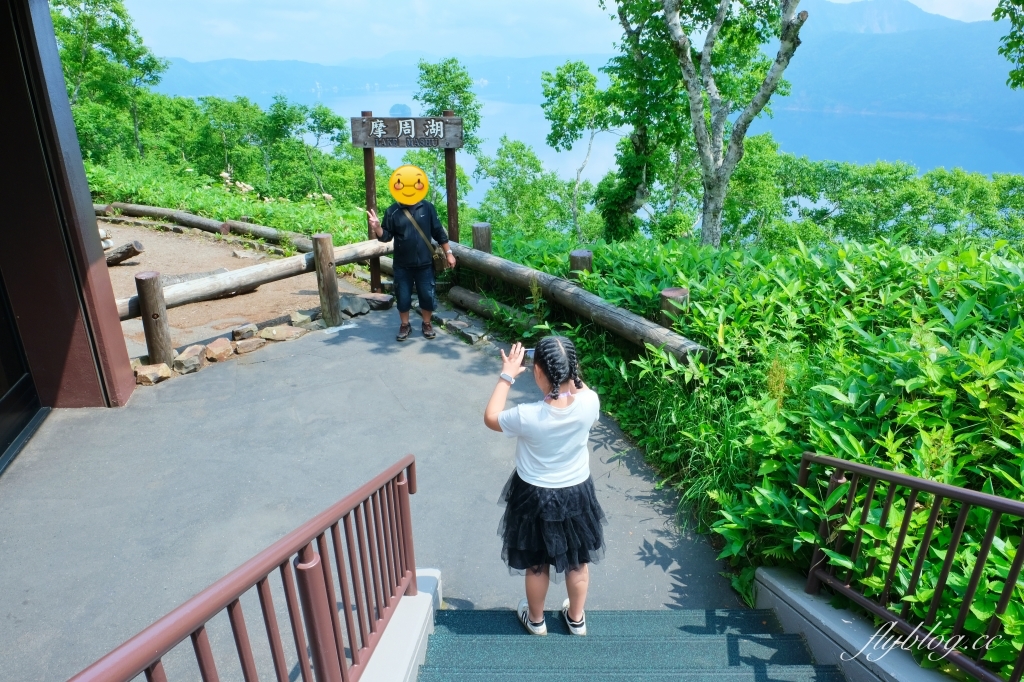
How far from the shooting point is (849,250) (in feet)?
20.6

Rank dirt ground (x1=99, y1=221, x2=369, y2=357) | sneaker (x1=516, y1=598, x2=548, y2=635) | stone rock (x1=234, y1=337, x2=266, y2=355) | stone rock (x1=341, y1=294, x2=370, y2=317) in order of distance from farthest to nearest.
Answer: stone rock (x1=341, y1=294, x2=370, y2=317)
dirt ground (x1=99, y1=221, x2=369, y2=357)
stone rock (x1=234, y1=337, x2=266, y2=355)
sneaker (x1=516, y1=598, x2=548, y2=635)

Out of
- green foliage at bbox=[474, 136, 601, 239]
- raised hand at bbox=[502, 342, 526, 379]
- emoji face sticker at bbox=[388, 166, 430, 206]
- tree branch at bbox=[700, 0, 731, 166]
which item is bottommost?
green foliage at bbox=[474, 136, 601, 239]

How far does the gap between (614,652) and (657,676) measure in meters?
0.29

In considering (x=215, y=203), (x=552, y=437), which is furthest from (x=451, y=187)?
(x=215, y=203)

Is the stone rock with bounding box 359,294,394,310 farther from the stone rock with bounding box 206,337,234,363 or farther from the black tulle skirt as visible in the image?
the black tulle skirt

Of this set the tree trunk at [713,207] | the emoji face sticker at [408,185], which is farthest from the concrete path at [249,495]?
the tree trunk at [713,207]

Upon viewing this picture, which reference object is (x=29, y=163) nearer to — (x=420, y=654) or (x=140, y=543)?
(x=140, y=543)

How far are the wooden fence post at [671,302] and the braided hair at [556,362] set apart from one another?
9.56 ft

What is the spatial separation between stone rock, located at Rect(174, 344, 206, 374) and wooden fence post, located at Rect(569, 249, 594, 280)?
3.90 meters

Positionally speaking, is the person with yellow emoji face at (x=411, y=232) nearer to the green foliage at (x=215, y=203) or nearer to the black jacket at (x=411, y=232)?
the black jacket at (x=411, y=232)

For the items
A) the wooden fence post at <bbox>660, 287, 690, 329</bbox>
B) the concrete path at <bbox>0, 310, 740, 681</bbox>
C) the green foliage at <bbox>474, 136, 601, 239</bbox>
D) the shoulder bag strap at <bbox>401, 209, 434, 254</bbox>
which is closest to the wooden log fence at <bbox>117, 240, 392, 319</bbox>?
the concrete path at <bbox>0, 310, 740, 681</bbox>

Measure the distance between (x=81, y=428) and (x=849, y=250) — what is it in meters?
7.08

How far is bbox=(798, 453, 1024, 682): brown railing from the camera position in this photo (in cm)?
249

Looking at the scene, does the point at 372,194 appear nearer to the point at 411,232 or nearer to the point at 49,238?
the point at 411,232
